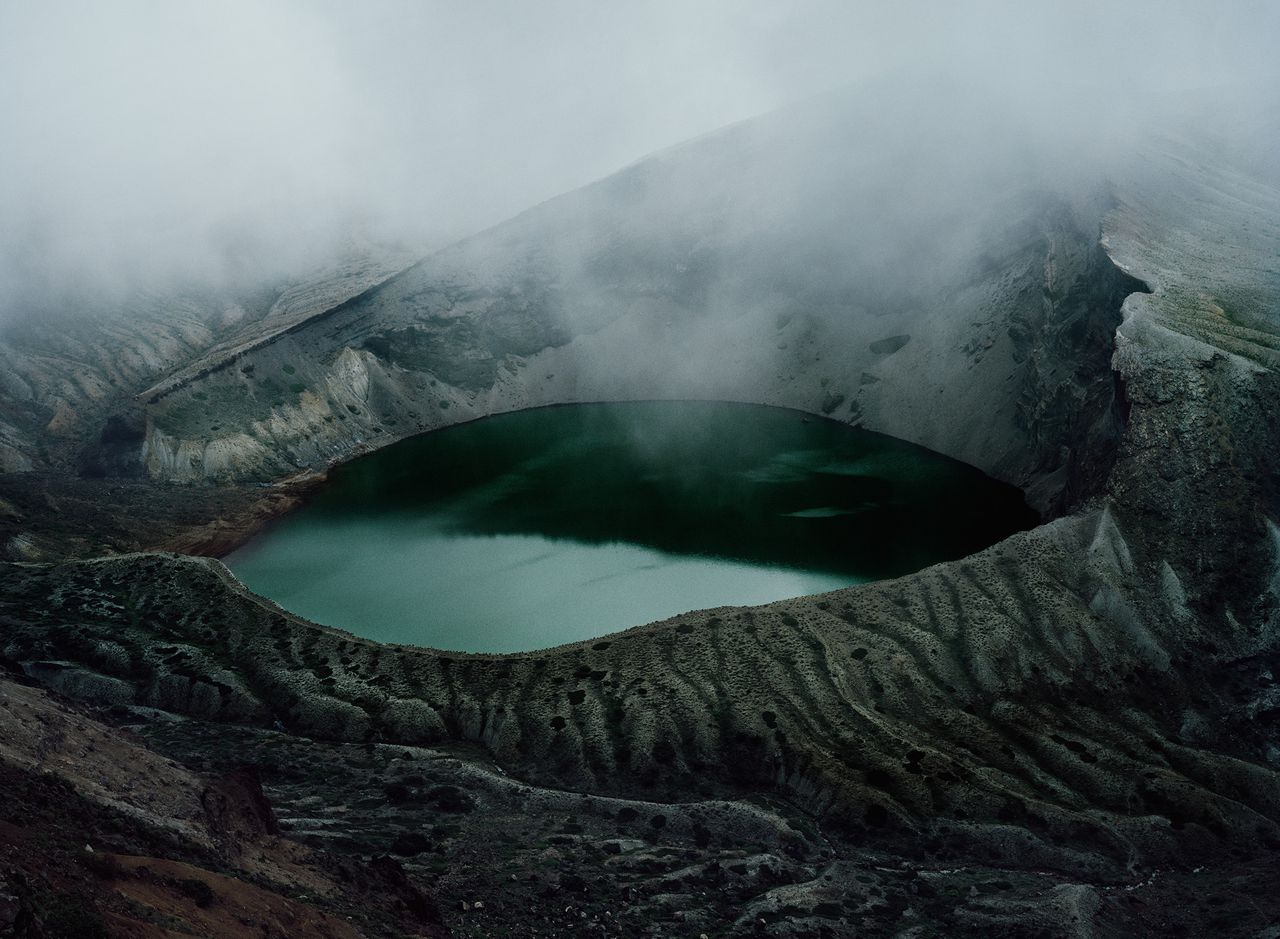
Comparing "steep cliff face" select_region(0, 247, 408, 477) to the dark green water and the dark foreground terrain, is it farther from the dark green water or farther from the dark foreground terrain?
the dark green water

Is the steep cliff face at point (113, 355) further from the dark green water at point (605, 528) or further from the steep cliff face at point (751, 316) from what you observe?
the dark green water at point (605, 528)

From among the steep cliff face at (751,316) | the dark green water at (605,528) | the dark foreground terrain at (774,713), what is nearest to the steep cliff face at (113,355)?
the dark foreground terrain at (774,713)

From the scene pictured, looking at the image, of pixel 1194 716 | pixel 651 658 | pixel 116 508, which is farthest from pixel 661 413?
pixel 1194 716

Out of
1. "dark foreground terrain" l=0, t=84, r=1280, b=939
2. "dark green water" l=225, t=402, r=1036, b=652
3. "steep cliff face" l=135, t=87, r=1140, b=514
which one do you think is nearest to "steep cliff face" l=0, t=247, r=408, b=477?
"dark foreground terrain" l=0, t=84, r=1280, b=939

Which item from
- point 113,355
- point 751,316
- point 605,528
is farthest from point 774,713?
point 113,355

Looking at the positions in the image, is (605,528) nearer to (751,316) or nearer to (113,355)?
(751,316)

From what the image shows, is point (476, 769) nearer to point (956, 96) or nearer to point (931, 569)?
point (931, 569)

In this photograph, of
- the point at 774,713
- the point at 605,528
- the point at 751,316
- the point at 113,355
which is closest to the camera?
the point at 774,713
